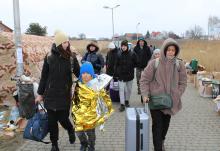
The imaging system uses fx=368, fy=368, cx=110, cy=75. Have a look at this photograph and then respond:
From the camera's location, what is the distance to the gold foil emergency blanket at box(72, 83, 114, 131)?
5074mm

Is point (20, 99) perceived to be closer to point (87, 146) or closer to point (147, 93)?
point (87, 146)

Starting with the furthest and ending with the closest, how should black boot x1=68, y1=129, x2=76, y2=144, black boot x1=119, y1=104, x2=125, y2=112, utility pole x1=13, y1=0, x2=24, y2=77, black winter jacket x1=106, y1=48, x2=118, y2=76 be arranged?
black winter jacket x1=106, y1=48, x2=118, y2=76 < black boot x1=119, y1=104, x2=125, y2=112 < utility pole x1=13, y1=0, x2=24, y2=77 < black boot x1=68, y1=129, x2=76, y2=144

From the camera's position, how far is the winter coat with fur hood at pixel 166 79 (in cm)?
523

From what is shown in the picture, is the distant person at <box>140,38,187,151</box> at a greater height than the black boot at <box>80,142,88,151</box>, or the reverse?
the distant person at <box>140,38,187,151</box>

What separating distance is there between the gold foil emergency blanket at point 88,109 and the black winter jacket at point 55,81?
0.89 ft

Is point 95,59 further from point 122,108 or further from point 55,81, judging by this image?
point 55,81

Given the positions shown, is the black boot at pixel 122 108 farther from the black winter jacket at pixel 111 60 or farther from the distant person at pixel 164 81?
the distant person at pixel 164 81

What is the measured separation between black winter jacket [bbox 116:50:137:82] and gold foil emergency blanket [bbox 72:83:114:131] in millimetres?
3598

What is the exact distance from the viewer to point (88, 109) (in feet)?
16.7

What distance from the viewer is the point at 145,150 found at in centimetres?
495

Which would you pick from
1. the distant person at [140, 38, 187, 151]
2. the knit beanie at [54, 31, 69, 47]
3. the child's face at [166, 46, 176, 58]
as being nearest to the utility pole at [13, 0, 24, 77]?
the knit beanie at [54, 31, 69, 47]

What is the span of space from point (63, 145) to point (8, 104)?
4.06 m

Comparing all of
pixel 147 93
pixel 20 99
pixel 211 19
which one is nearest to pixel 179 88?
pixel 147 93

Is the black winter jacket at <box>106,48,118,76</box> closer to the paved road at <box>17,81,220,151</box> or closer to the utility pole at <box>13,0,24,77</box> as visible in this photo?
the paved road at <box>17,81,220,151</box>
